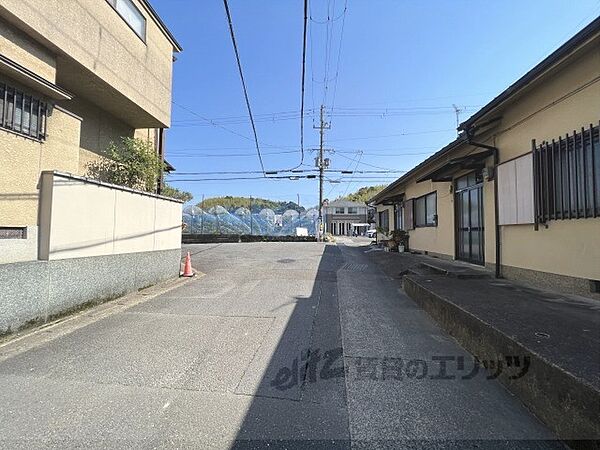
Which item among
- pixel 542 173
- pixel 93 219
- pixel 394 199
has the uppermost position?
pixel 394 199

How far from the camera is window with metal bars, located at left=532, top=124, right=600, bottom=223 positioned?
457 cm

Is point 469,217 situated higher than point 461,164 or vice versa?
point 461,164

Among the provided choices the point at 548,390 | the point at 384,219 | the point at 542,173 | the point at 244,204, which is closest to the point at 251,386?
the point at 548,390

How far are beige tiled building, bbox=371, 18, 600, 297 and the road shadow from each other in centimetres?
356

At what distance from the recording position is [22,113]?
15.9 ft

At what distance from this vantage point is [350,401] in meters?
2.83

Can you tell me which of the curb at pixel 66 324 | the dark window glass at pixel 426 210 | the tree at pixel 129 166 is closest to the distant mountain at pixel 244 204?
the dark window glass at pixel 426 210

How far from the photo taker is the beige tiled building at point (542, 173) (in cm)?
459

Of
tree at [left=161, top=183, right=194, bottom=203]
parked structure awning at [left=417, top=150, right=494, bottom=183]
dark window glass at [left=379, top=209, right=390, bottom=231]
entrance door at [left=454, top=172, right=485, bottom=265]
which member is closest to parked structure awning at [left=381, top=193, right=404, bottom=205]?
dark window glass at [left=379, top=209, right=390, bottom=231]

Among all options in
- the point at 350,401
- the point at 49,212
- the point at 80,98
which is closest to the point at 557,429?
the point at 350,401

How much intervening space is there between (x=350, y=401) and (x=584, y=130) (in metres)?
4.77

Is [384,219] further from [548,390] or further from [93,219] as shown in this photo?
[548,390]

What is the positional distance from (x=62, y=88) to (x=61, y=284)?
3.64 meters

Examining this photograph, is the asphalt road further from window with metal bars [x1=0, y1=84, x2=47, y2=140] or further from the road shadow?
window with metal bars [x1=0, y1=84, x2=47, y2=140]
